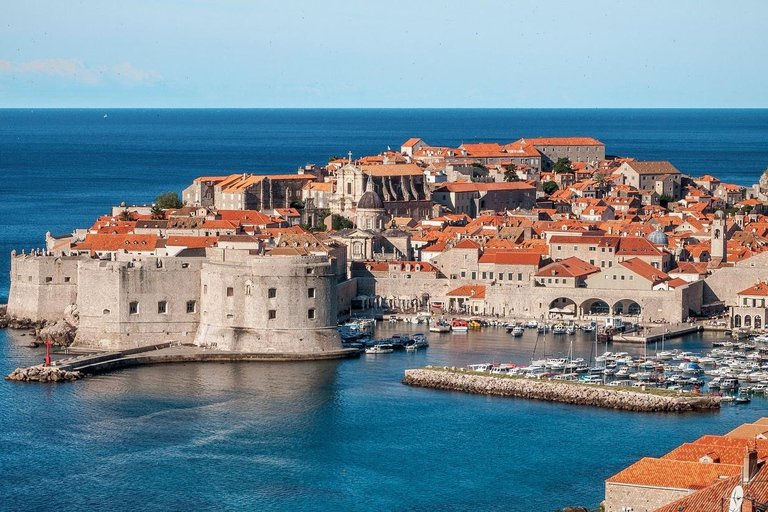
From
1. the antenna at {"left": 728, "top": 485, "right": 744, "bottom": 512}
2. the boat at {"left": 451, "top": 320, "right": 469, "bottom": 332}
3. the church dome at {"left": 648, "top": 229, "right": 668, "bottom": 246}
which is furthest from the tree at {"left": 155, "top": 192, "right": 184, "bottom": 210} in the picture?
the antenna at {"left": 728, "top": 485, "right": 744, "bottom": 512}

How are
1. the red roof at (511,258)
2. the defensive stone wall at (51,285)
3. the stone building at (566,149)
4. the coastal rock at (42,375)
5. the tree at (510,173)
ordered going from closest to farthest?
the coastal rock at (42,375), the defensive stone wall at (51,285), the red roof at (511,258), the tree at (510,173), the stone building at (566,149)

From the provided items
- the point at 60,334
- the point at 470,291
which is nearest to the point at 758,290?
the point at 470,291

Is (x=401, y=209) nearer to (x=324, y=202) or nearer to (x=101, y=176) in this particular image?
(x=324, y=202)

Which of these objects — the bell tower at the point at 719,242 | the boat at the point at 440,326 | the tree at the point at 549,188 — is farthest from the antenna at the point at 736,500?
the tree at the point at 549,188

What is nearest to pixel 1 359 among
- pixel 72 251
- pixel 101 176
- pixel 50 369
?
pixel 50 369

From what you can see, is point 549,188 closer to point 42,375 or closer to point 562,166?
point 562,166

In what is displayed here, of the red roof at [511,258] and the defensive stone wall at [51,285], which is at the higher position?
the red roof at [511,258]

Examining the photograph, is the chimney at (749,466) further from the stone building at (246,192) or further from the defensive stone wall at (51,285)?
the stone building at (246,192)
